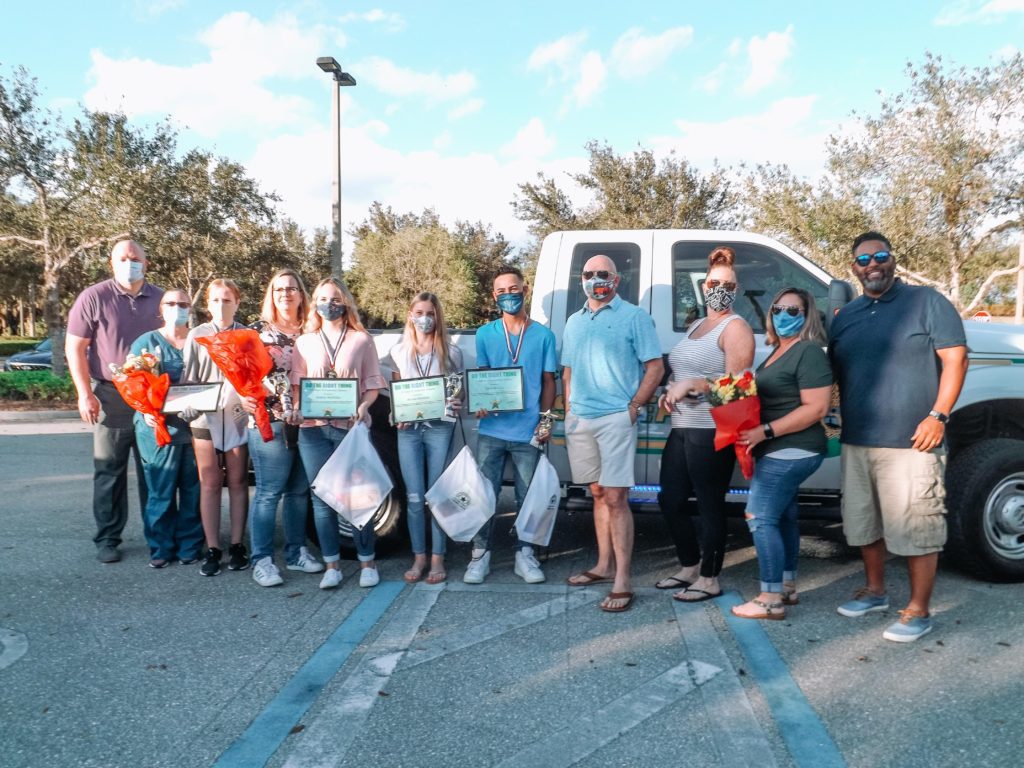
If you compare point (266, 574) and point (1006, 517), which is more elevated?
point (1006, 517)

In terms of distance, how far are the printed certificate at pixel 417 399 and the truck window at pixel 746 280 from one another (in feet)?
5.18

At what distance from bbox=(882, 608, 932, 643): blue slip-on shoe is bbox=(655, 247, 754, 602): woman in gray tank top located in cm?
95

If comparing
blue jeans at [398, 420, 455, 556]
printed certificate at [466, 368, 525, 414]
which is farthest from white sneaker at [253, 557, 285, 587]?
printed certificate at [466, 368, 525, 414]

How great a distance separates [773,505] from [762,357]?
1015mm

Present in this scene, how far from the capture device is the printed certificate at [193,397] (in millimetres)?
4742

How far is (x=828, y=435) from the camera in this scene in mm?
4449

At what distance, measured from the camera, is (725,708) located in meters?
3.21

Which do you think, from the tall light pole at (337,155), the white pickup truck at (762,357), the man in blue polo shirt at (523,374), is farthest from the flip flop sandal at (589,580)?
the tall light pole at (337,155)

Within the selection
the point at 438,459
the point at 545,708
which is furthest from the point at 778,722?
the point at 438,459

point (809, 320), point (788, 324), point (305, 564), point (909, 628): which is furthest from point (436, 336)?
point (909, 628)

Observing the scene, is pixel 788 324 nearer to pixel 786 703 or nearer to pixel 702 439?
pixel 702 439

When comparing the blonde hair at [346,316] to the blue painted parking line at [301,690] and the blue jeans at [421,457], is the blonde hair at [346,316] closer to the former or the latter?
the blue jeans at [421,457]

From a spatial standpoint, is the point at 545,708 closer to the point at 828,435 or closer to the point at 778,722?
the point at 778,722

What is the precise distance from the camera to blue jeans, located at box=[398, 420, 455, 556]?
4.69 m
